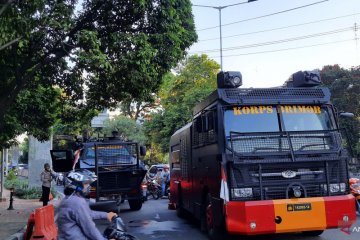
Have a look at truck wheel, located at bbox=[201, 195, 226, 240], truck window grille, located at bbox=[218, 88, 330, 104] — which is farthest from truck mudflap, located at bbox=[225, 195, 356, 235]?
truck window grille, located at bbox=[218, 88, 330, 104]

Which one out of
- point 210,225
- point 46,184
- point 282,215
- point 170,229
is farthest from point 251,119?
point 46,184

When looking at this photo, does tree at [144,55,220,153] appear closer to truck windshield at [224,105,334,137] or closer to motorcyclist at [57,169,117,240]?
truck windshield at [224,105,334,137]

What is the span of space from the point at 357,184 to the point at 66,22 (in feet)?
27.0

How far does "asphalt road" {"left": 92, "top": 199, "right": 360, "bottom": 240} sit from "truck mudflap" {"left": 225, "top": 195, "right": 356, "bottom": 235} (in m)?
1.55

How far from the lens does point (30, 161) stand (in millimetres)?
23984

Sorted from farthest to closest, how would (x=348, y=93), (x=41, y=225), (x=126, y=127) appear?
(x=126, y=127), (x=348, y=93), (x=41, y=225)

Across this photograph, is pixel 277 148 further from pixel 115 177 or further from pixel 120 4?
pixel 115 177

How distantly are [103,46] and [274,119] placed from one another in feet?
18.2

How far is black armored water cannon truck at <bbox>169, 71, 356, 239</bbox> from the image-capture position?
738 centimetres

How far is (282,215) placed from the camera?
7.33 meters

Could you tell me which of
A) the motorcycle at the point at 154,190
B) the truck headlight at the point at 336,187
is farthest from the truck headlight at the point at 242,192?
the motorcycle at the point at 154,190

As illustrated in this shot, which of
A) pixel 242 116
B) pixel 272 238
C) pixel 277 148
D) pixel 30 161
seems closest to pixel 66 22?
pixel 242 116

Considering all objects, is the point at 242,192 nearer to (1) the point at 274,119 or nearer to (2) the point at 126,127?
(1) the point at 274,119

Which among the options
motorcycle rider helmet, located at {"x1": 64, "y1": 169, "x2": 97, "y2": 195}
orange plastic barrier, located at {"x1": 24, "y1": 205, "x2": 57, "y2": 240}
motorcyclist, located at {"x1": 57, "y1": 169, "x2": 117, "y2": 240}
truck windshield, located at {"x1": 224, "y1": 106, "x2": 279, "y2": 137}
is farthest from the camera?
truck windshield, located at {"x1": 224, "y1": 106, "x2": 279, "y2": 137}
